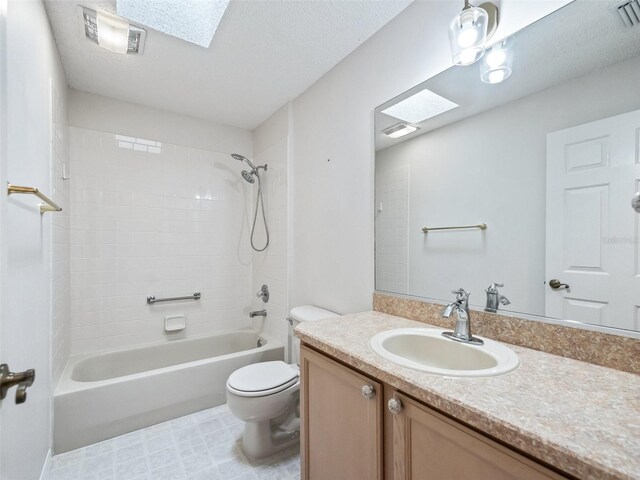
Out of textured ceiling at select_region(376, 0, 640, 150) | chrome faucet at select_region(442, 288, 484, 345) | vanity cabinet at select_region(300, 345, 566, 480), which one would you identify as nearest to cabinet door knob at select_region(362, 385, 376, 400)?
vanity cabinet at select_region(300, 345, 566, 480)

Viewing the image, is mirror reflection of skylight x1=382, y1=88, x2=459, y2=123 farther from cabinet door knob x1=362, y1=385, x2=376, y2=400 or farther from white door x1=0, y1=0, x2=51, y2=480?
white door x1=0, y1=0, x2=51, y2=480

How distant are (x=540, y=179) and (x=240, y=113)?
242 centimetres

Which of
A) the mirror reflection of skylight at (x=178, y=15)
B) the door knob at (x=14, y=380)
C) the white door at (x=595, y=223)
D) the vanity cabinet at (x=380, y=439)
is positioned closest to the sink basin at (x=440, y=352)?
the vanity cabinet at (x=380, y=439)

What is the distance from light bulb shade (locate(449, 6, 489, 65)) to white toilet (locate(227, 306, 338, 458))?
59.6 inches

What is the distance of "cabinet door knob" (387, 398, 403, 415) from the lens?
0.82 meters

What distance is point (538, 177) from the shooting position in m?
1.06

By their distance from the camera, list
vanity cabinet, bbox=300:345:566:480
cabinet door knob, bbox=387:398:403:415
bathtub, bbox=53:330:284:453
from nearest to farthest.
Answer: vanity cabinet, bbox=300:345:566:480, cabinet door knob, bbox=387:398:403:415, bathtub, bbox=53:330:284:453

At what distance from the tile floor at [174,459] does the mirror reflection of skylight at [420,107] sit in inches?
78.1

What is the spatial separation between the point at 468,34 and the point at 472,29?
0.06 ft

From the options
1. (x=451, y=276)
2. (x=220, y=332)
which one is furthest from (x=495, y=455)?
(x=220, y=332)

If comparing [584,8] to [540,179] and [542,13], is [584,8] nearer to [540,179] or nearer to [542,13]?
[542,13]

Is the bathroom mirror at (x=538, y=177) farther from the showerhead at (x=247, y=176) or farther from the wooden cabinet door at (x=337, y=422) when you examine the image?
the showerhead at (x=247, y=176)

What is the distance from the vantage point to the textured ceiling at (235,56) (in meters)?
1.52

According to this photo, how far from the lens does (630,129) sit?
861mm
